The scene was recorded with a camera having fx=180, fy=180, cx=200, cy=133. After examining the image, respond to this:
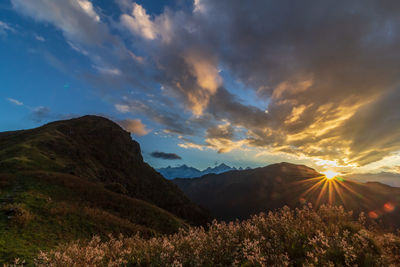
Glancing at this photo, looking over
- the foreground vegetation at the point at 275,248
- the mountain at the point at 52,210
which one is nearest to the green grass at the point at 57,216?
the mountain at the point at 52,210

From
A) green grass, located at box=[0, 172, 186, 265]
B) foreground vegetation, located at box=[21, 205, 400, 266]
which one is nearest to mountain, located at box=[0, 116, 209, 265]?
green grass, located at box=[0, 172, 186, 265]

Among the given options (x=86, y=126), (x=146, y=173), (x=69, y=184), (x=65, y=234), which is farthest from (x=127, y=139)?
(x=65, y=234)

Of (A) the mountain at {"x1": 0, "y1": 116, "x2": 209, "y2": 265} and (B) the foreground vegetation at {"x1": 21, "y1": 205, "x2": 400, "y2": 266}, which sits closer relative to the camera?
(B) the foreground vegetation at {"x1": 21, "y1": 205, "x2": 400, "y2": 266}

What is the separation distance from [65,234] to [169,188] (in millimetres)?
95504

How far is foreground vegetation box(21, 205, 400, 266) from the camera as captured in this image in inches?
141

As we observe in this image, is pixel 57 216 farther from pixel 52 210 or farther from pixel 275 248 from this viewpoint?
pixel 275 248

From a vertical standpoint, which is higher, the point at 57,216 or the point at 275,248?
the point at 275,248

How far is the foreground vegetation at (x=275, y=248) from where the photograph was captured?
3570 mm

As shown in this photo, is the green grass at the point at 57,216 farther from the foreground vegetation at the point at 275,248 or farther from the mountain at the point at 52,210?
the foreground vegetation at the point at 275,248

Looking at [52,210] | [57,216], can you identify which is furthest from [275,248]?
[52,210]

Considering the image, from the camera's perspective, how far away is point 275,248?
13.5 ft

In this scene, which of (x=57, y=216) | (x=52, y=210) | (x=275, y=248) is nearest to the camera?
(x=275, y=248)

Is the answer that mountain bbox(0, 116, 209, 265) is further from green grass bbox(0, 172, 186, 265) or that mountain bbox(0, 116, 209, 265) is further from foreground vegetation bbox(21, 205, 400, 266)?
foreground vegetation bbox(21, 205, 400, 266)

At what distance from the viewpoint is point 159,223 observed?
90.0ft
